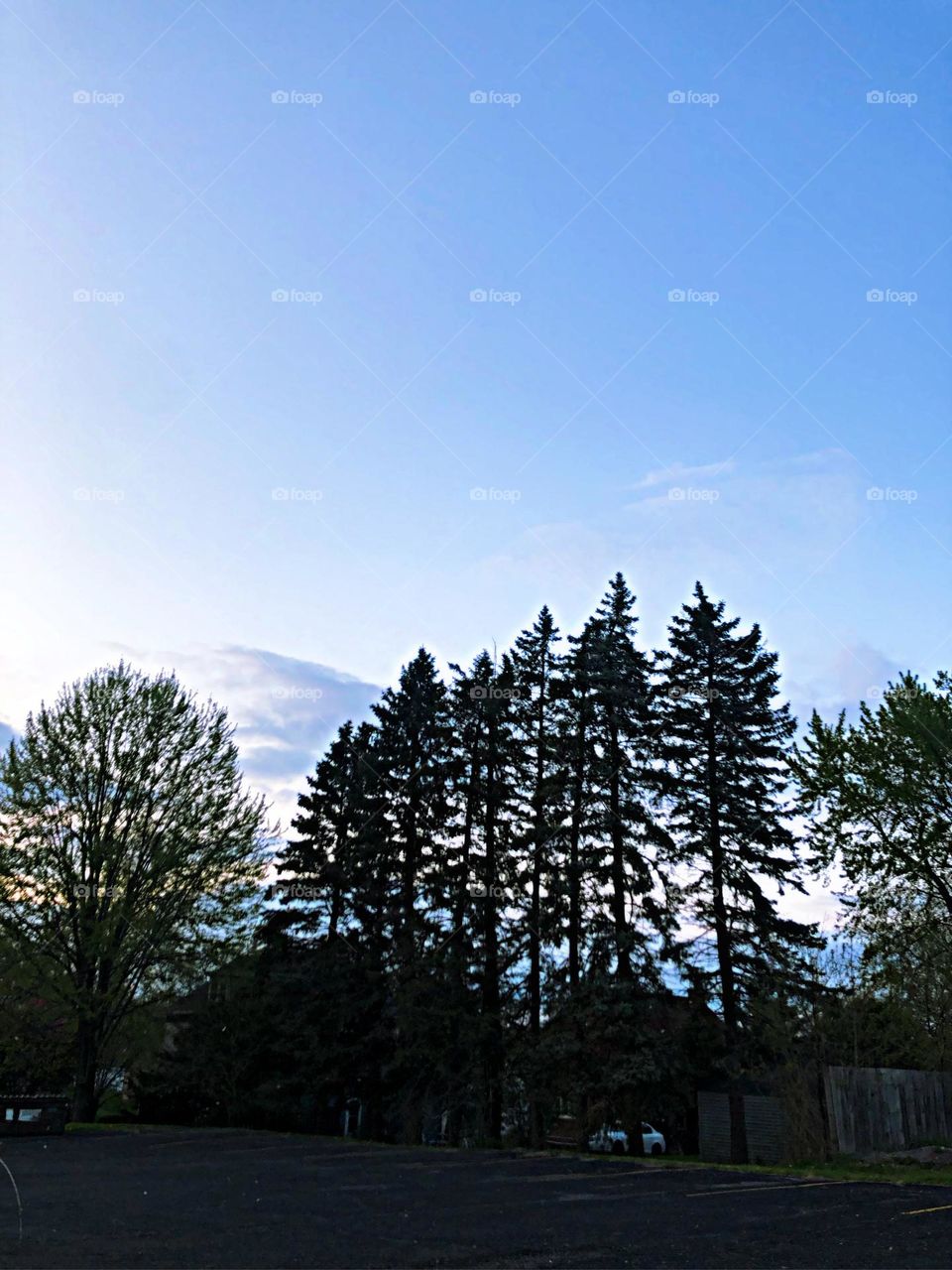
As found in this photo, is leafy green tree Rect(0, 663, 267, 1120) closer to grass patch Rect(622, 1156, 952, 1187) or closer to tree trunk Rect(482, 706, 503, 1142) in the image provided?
tree trunk Rect(482, 706, 503, 1142)

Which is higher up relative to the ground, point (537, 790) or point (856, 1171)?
point (537, 790)

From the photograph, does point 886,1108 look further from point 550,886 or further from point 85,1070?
point 85,1070

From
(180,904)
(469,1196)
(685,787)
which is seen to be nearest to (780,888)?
(685,787)

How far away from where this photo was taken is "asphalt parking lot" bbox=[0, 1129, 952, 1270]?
27.3ft

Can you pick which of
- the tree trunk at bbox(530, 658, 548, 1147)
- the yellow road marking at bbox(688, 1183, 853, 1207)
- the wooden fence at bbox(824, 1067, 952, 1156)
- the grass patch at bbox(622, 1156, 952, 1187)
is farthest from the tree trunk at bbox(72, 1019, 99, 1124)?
the yellow road marking at bbox(688, 1183, 853, 1207)

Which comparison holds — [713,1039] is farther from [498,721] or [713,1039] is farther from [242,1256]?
[242,1256]

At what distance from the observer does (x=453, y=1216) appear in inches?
427

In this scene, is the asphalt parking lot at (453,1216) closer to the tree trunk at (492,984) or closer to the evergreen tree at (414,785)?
the tree trunk at (492,984)

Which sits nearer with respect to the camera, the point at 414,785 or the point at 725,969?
the point at 725,969

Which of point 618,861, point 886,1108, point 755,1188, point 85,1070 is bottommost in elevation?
point 755,1188

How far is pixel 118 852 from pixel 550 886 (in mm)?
14340

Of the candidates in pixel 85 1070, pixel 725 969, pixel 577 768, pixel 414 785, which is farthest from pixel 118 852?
pixel 725 969

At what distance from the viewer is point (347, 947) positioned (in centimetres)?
3719

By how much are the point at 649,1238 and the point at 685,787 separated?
79.9ft
